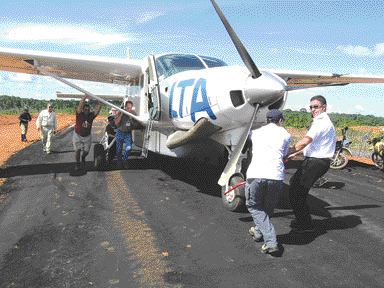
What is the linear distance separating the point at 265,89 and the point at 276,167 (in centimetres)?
127

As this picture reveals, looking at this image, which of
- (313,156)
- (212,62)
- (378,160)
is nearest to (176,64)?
(212,62)

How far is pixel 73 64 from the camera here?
33.7 ft

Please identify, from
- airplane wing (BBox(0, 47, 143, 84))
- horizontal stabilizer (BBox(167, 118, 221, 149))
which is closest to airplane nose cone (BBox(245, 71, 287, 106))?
horizontal stabilizer (BBox(167, 118, 221, 149))

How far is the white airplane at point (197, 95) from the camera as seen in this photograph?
5.68 metres

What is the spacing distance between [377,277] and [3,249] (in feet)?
14.1

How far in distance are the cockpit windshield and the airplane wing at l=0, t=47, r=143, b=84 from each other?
1.65 m

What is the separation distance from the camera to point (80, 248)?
4.62m

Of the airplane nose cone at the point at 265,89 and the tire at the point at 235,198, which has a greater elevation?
the airplane nose cone at the point at 265,89

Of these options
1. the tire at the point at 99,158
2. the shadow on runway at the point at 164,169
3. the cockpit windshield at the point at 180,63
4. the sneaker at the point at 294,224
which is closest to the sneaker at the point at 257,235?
the sneaker at the point at 294,224

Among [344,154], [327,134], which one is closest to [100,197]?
[327,134]

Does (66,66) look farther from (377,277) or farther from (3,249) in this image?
(377,277)

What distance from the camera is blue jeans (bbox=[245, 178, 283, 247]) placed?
15.4 ft

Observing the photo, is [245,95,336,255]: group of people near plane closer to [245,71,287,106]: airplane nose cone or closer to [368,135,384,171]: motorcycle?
[245,71,287,106]: airplane nose cone

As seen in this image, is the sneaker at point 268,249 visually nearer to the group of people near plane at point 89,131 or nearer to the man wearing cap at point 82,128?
the group of people near plane at point 89,131
